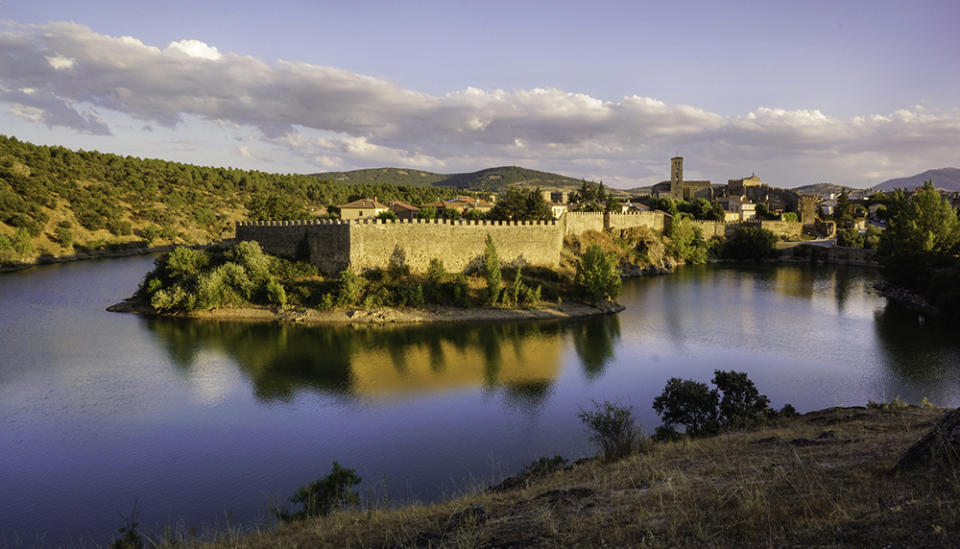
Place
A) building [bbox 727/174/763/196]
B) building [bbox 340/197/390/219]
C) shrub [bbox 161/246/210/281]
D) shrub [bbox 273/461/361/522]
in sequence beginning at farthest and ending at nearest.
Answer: building [bbox 727/174/763/196] → building [bbox 340/197/390/219] → shrub [bbox 161/246/210/281] → shrub [bbox 273/461/361/522]

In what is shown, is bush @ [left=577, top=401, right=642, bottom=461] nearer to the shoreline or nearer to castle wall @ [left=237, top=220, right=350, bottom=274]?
the shoreline

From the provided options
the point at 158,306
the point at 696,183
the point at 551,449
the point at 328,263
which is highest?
the point at 696,183

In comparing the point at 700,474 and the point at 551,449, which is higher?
the point at 700,474

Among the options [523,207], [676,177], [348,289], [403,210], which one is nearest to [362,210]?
[403,210]

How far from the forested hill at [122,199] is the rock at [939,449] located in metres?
44.7

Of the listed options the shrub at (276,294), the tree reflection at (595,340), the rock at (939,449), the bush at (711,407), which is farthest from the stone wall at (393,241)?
the rock at (939,449)

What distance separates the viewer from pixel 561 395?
1703 cm

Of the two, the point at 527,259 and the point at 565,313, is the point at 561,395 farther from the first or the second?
the point at 527,259

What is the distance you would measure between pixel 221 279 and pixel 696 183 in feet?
262

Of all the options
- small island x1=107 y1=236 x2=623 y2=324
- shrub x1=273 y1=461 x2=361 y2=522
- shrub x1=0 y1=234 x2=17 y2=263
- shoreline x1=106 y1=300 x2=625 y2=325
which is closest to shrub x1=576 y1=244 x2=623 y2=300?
small island x1=107 y1=236 x2=623 y2=324

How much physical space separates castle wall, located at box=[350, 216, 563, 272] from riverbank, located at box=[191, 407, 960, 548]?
21.7 meters

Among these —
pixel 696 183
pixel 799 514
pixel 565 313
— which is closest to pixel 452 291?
pixel 565 313

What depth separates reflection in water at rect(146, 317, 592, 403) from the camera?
1802 centimetres

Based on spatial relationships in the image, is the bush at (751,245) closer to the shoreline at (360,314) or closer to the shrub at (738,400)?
the shoreline at (360,314)
